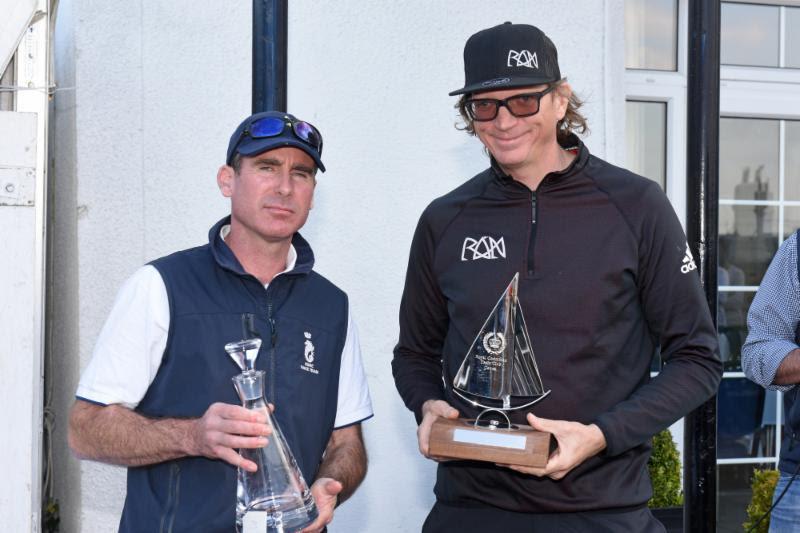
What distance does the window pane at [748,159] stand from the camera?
6828 mm

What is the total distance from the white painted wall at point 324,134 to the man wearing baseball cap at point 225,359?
7.59 feet

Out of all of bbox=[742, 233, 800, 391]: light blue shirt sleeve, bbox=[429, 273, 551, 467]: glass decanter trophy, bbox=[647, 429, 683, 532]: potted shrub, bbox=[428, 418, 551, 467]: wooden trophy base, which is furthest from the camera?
bbox=[647, 429, 683, 532]: potted shrub

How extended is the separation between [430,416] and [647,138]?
14.7 feet

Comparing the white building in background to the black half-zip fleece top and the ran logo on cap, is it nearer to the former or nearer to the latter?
the black half-zip fleece top

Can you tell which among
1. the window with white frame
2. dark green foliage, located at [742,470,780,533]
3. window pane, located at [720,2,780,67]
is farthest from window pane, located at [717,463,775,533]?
window pane, located at [720,2,780,67]

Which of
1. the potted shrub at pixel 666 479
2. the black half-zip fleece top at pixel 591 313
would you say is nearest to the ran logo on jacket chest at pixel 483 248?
the black half-zip fleece top at pixel 591 313

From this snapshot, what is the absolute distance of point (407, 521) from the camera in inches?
201

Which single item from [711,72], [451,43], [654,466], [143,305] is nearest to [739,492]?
[654,466]

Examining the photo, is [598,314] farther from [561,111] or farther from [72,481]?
[72,481]

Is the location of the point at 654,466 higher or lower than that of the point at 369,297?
lower

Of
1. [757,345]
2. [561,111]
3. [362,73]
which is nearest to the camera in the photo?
[561,111]

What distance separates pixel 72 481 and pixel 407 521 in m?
1.75

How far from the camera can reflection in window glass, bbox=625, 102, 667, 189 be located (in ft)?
21.0

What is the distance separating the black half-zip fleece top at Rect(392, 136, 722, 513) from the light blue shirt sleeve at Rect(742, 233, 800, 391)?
706 millimetres
